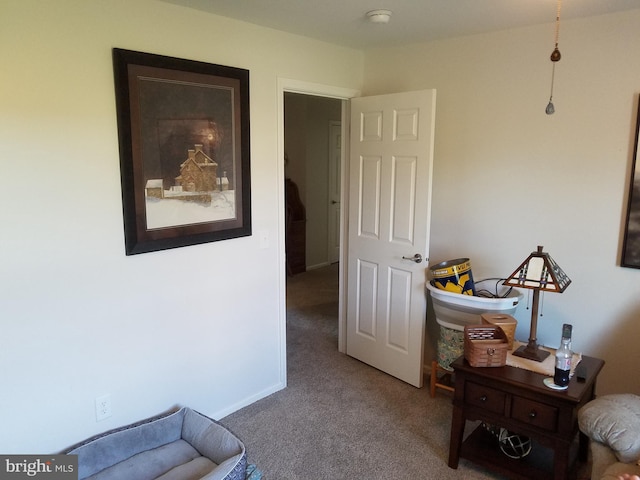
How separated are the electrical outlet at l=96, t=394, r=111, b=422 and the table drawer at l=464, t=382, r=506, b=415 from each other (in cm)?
178

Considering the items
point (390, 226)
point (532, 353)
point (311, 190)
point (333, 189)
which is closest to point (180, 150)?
point (390, 226)

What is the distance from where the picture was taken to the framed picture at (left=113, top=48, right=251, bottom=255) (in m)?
2.13

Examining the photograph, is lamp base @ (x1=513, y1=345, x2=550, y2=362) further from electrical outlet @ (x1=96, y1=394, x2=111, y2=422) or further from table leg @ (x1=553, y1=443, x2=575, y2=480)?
electrical outlet @ (x1=96, y1=394, x2=111, y2=422)

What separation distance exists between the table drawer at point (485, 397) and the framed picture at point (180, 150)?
5.03ft

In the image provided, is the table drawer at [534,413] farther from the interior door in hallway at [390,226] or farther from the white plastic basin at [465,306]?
the interior door in hallway at [390,226]

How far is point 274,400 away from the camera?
117 inches

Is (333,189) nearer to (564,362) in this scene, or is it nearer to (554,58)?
(554,58)

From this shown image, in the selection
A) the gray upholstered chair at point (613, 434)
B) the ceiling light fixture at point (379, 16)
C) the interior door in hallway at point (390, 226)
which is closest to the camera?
the gray upholstered chair at point (613, 434)

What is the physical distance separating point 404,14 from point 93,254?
6.57ft

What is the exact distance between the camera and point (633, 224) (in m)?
2.36

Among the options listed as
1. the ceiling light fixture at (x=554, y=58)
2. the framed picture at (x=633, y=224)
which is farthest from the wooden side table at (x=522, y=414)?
the ceiling light fixture at (x=554, y=58)

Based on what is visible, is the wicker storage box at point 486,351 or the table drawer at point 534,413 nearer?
the table drawer at point 534,413

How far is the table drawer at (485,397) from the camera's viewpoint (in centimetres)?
211

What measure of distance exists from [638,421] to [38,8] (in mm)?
2915
